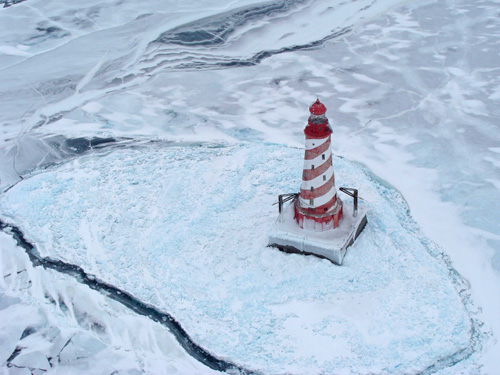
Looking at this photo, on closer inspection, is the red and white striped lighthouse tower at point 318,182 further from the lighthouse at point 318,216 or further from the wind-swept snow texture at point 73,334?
the wind-swept snow texture at point 73,334

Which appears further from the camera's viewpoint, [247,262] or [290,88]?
[290,88]

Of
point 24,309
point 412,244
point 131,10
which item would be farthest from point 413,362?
point 131,10

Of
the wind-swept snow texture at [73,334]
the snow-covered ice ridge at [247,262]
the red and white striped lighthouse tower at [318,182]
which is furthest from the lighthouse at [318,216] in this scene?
the wind-swept snow texture at [73,334]

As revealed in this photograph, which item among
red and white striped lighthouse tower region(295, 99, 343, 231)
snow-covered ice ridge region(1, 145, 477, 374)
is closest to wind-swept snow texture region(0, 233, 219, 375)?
snow-covered ice ridge region(1, 145, 477, 374)

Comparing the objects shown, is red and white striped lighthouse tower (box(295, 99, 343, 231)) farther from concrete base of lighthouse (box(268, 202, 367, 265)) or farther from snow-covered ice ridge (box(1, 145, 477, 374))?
snow-covered ice ridge (box(1, 145, 477, 374))

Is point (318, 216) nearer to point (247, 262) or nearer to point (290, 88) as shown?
point (247, 262)

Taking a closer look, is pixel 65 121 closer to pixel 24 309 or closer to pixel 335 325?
pixel 24 309

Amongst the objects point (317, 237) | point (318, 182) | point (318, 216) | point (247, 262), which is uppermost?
point (318, 182)

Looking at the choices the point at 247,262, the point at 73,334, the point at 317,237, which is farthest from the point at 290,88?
the point at 73,334
